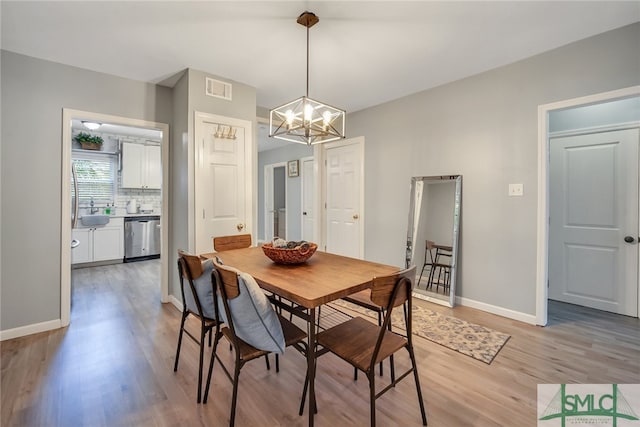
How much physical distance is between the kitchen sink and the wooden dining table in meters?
4.29

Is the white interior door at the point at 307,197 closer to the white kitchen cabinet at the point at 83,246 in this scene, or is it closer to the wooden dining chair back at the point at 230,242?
the wooden dining chair back at the point at 230,242

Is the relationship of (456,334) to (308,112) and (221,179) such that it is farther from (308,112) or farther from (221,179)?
(221,179)

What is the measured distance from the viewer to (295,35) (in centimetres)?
231

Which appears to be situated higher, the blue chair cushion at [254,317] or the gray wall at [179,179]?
the gray wall at [179,179]

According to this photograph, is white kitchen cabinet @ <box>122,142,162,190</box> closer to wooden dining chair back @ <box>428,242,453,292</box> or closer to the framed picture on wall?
the framed picture on wall

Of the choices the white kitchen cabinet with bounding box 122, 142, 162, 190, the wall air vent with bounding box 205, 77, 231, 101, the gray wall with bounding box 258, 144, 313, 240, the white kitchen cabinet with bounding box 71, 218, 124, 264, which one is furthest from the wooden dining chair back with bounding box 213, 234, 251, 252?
the white kitchen cabinet with bounding box 122, 142, 162, 190

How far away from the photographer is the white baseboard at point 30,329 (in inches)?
96.9

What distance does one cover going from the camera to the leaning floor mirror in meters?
3.19

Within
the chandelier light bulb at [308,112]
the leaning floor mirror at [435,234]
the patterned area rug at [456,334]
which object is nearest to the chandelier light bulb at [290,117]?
the chandelier light bulb at [308,112]

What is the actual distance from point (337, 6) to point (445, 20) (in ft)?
2.70

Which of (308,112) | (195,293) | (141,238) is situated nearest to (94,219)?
(141,238)

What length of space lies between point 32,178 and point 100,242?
2.99 m

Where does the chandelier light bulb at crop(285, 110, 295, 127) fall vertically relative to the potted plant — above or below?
below

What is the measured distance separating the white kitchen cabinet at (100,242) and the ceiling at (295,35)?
11.1ft
